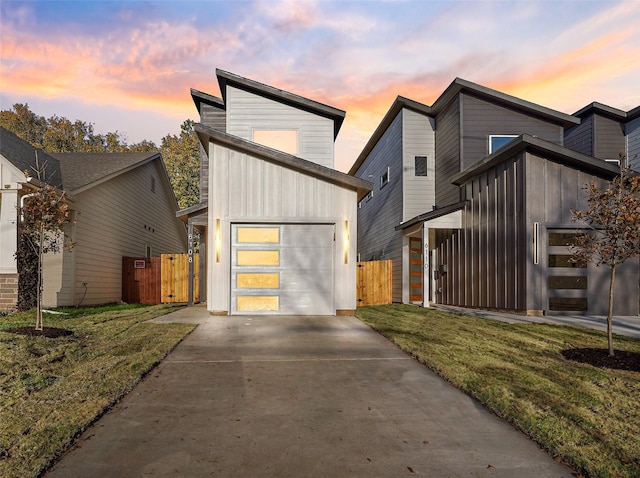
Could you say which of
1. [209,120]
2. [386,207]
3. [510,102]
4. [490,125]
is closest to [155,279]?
[209,120]

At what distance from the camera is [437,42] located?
46.2ft

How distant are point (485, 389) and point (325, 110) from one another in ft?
35.9

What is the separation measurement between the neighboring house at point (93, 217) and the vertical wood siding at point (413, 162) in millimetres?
11414

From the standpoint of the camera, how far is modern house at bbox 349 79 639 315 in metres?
11.4

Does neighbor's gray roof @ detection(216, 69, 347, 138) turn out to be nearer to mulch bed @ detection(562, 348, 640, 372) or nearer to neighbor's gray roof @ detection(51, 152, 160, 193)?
neighbor's gray roof @ detection(51, 152, 160, 193)

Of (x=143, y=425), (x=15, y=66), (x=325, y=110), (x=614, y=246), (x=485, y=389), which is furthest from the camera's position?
(x=15, y=66)

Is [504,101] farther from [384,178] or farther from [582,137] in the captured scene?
[384,178]

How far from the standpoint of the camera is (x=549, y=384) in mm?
4777

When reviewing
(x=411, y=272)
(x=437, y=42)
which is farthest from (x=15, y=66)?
(x=411, y=272)

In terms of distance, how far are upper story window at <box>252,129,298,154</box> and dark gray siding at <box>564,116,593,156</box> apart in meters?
11.3

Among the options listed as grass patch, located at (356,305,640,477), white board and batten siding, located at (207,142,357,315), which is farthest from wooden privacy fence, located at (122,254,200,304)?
grass patch, located at (356,305,640,477)

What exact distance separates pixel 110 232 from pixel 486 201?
45.2ft

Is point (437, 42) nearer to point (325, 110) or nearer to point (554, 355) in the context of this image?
point (325, 110)

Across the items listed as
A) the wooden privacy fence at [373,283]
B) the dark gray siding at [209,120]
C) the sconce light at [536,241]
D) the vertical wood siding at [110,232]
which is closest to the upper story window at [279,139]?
the dark gray siding at [209,120]
